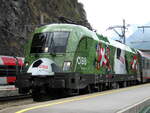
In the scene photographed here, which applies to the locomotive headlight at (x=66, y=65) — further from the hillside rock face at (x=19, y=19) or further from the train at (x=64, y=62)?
the hillside rock face at (x=19, y=19)

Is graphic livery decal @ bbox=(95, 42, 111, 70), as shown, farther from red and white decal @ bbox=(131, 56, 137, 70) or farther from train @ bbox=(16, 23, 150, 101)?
red and white decal @ bbox=(131, 56, 137, 70)

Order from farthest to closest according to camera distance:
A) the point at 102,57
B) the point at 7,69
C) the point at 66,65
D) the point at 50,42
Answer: the point at 7,69 < the point at 102,57 < the point at 50,42 < the point at 66,65

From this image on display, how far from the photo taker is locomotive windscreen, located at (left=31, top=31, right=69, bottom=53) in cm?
1666

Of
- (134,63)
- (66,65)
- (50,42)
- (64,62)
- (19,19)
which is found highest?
(19,19)

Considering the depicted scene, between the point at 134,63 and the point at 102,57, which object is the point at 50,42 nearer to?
the point at 102,57

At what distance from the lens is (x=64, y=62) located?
53.2 ft

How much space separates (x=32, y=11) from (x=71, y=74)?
2842 cm

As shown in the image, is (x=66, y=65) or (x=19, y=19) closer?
(x=66, y=65)

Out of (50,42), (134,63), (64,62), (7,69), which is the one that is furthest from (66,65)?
(7,69)

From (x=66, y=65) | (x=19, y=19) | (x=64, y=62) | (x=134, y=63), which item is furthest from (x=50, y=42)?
(x=19, y=19)

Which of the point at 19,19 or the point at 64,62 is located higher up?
the point at 19,19

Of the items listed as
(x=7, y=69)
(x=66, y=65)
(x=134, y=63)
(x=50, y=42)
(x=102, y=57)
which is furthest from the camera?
(x=7, y=69)

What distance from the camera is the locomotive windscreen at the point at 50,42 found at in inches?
656

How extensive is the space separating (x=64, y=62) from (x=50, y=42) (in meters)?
1.37
